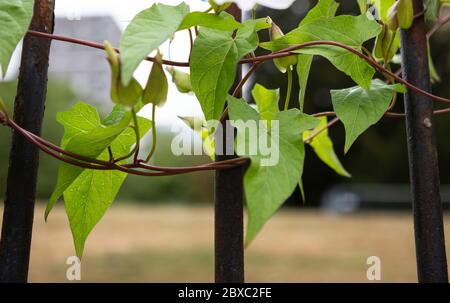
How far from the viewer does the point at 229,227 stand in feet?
0.75

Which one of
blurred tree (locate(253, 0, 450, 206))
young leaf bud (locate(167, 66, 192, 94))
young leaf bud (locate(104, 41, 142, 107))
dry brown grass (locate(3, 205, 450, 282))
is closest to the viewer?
young leaf bud (locate(104, 41, 142, 107))

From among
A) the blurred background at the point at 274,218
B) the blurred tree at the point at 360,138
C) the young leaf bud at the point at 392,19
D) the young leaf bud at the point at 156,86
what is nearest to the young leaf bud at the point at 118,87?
the young leaf bud at the point at 156,86

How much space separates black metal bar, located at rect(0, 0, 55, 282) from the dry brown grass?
2.25 m

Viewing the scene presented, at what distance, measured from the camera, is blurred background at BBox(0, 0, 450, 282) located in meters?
2.82

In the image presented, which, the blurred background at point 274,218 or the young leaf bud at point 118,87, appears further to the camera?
the blurred background at point 274,218

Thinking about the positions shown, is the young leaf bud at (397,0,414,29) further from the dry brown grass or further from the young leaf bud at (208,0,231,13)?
the dry brown grass

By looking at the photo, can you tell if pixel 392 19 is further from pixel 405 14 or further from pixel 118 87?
pixel 118 87

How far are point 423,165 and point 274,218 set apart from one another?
486cm

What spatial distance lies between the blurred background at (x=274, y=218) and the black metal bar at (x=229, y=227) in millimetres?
1426

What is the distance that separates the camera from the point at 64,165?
196mm

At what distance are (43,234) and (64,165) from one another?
419cm

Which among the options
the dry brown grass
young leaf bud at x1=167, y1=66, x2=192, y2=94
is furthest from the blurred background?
young leaf bud at x1=167, y1=66, x2=192, y2=94

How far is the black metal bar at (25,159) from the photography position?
201mm

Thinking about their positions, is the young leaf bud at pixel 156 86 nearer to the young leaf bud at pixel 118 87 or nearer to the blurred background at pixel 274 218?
the young leaf bud at pixel 118 87
